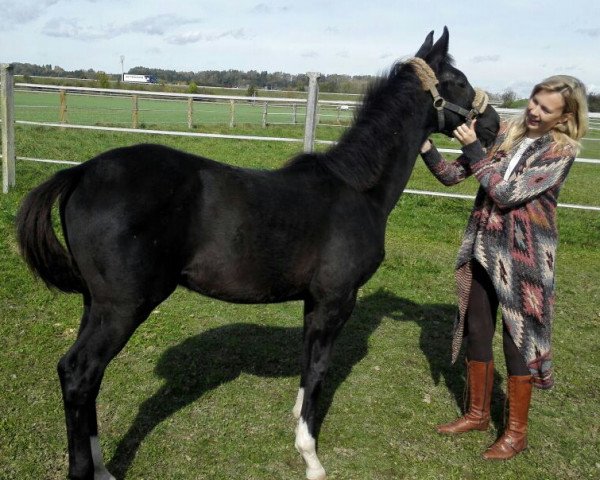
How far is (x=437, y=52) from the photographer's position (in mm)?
3152

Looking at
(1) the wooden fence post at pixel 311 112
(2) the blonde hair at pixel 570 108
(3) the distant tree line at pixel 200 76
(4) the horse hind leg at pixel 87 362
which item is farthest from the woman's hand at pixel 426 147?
(3) the distant tree line at pixel 200 76

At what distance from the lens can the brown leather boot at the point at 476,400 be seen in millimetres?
3365

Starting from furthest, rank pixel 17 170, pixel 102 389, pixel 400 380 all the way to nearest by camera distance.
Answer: pixel 17 170, pixel 400 380, pixel 102 389

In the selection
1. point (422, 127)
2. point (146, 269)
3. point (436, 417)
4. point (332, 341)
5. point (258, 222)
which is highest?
point (422, 127)

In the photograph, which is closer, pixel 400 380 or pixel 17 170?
pixel 400 380

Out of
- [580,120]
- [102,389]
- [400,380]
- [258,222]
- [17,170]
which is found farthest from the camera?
[17,170]

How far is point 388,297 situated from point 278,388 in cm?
218

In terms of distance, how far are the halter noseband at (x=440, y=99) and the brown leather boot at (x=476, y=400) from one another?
1524 mm

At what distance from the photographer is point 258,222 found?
2621mm

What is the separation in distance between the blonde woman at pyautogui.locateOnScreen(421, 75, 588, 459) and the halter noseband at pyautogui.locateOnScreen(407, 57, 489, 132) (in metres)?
0.12

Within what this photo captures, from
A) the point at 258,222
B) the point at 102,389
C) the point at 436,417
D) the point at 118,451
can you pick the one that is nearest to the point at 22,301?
the point at 102,389

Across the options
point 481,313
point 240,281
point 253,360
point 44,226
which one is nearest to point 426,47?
point 481,313

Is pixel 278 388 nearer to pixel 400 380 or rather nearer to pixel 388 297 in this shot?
pixel 400 380

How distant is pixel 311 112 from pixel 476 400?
14.9 feet
